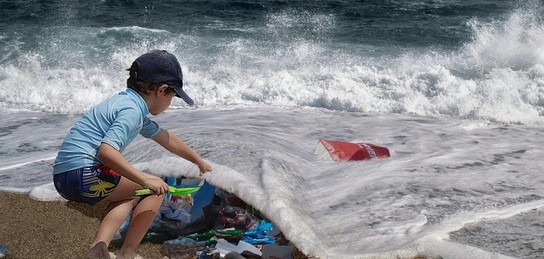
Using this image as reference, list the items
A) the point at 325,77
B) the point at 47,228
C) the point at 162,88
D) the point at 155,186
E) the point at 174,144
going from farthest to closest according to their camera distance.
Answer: the point at 325,77 < the point at 47,228 < the point at 174,144 < the point at 162,88 < the point at 155,186

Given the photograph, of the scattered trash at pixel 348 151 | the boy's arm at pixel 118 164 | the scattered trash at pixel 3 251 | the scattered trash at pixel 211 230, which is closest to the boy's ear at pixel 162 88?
the boy's arm at pixel 118 164

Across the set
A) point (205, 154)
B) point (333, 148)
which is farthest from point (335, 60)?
point (205, 154)

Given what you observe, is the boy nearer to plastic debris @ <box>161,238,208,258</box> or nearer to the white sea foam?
plastic debris @ <box>161,238,208,258</box>

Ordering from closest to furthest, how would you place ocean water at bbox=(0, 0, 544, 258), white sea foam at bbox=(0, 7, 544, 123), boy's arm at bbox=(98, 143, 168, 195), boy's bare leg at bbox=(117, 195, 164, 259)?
boy's arm at bbox=(98, 143, 168, 195) < boy's bare leg at bbox=(117, 195, 164, 259) < ocean water at bbox=(0, 0, 544, 258) < white sea foam at bbox=(0, 7, 544, 123)

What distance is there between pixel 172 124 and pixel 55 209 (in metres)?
3.69

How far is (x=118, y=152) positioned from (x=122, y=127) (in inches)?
5.3

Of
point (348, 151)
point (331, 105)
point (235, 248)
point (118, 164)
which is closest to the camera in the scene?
point (118, 164)

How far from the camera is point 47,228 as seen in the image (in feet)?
17.4

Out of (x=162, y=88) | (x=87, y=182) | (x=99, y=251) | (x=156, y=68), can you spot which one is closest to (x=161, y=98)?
(x=162, y=88)

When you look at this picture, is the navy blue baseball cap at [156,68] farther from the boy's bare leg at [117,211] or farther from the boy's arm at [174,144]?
the boy's bare leg at [117,211]

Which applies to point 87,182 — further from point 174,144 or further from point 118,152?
point 174,144

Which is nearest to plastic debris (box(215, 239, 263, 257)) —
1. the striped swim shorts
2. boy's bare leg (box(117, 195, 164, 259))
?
boy's bare leg (box(117, 195, 164, 259))

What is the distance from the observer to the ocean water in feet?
18.0

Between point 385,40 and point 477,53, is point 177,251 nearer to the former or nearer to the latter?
point 477,53
